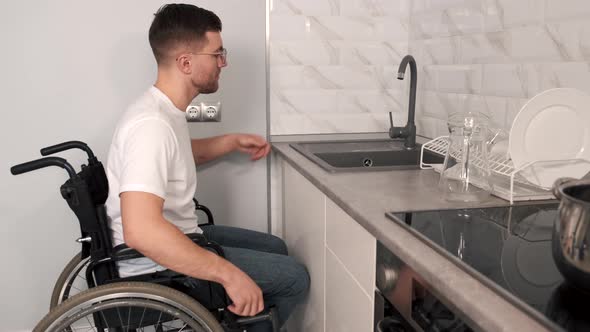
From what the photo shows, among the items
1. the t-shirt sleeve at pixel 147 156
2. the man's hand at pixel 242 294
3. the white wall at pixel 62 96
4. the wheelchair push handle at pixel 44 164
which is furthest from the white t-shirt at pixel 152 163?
the white wall at pixel 62 96

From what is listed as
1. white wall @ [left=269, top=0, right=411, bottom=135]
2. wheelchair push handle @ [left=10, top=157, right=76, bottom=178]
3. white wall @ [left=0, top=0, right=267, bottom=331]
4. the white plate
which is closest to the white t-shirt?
wheelchair push handle @ [left=10, top=157, right=76, bottom=178]

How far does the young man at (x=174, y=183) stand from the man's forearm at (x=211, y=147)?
33 cm

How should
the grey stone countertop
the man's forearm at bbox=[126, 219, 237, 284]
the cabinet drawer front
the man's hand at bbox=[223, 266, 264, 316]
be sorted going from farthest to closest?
the man's hand at bbox=[223, 266, 264, 316] → the man's forearm at bbox=[126, 219, 237, 284] → the cabinet drawer front → the grey stone countertop

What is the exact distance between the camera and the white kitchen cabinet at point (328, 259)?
1.07 m

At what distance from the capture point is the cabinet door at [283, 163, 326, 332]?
146 cm

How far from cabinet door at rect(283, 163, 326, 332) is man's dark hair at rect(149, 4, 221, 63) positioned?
58cm

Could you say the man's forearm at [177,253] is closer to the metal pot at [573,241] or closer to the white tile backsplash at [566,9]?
the metal pot at [573,241]

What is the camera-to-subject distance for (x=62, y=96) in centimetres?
191

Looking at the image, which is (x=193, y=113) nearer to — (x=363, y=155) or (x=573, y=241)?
(x=363, y=155)

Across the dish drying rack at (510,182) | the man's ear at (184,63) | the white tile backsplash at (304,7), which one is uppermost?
the white tile backsplash at (304,7)

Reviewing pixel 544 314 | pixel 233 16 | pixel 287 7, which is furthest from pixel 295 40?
pixel 544 314

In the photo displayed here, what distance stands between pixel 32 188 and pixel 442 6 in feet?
5.75

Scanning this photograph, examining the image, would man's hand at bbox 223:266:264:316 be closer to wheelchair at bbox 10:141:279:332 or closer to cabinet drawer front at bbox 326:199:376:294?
wheelchair at bbox 10:141:279:332

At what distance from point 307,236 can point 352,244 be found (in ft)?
1.67
